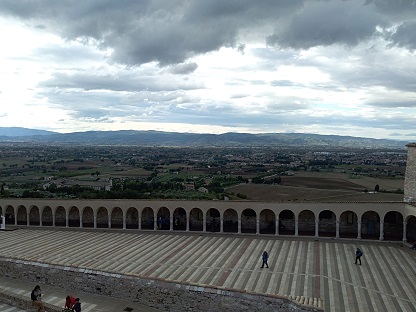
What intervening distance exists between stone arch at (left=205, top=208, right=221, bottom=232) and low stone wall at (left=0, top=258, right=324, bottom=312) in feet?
37.8

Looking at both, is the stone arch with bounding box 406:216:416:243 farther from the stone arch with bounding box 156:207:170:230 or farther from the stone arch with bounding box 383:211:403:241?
the stone arch with bounding box 156:207:170:230

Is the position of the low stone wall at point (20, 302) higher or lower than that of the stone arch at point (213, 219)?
lower

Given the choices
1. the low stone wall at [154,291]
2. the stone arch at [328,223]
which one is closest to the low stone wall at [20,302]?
the low stone wall at [154,291]

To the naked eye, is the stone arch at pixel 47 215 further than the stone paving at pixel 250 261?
Yes

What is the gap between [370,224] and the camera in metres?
26.3

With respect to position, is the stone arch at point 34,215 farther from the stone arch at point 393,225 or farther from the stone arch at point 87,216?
the stone arch at point 393,225

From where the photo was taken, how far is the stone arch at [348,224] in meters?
26.7

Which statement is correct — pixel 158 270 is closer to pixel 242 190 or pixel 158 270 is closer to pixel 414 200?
pixel 414 200

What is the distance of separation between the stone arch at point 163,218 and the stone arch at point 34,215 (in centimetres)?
954

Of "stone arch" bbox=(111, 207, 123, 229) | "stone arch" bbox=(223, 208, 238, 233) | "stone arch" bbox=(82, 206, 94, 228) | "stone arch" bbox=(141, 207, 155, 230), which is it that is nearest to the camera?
"stone arch" bbox=(223, 208, 238, 233)

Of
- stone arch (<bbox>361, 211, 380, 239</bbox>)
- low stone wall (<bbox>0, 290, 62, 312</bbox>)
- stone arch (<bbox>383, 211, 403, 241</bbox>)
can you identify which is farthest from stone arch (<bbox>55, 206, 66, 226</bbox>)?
stone arch (<bbox>383, 211, 403, 241</bbox>)

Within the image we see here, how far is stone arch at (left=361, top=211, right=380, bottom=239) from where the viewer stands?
26.1 metres

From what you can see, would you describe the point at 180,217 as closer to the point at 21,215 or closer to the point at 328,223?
the point at 328,223

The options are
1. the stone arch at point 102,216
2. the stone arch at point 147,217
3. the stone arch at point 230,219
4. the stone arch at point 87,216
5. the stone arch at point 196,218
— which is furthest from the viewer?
the stone arch at point 102,216
